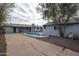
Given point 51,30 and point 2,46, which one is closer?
point 2,46

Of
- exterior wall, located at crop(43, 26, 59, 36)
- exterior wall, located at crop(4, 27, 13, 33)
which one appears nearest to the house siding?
exterior wall, located at crop(43, 26, 59, 36)

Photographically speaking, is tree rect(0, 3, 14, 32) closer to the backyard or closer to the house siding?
the backyard

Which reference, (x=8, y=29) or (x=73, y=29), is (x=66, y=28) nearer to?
(x=73, y=29)

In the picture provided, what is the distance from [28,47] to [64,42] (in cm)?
81

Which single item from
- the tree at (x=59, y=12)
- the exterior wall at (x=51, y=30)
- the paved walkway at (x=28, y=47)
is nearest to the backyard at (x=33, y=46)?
the paved walkway at (x=28, y=47)

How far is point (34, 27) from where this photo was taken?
13.3 ft

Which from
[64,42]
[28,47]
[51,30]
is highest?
[51,30]

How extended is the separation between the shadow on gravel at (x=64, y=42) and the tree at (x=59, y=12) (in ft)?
0.50

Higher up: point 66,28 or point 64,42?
point 66,28

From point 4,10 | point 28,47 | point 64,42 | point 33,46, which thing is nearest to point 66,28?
point 64,42

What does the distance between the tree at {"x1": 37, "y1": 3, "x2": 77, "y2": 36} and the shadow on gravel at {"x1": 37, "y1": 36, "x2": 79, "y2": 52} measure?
0.50 ft

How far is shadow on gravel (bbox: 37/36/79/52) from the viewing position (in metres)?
3.94

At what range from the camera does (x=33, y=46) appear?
3998 millimetres

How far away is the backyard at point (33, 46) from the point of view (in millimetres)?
3953
